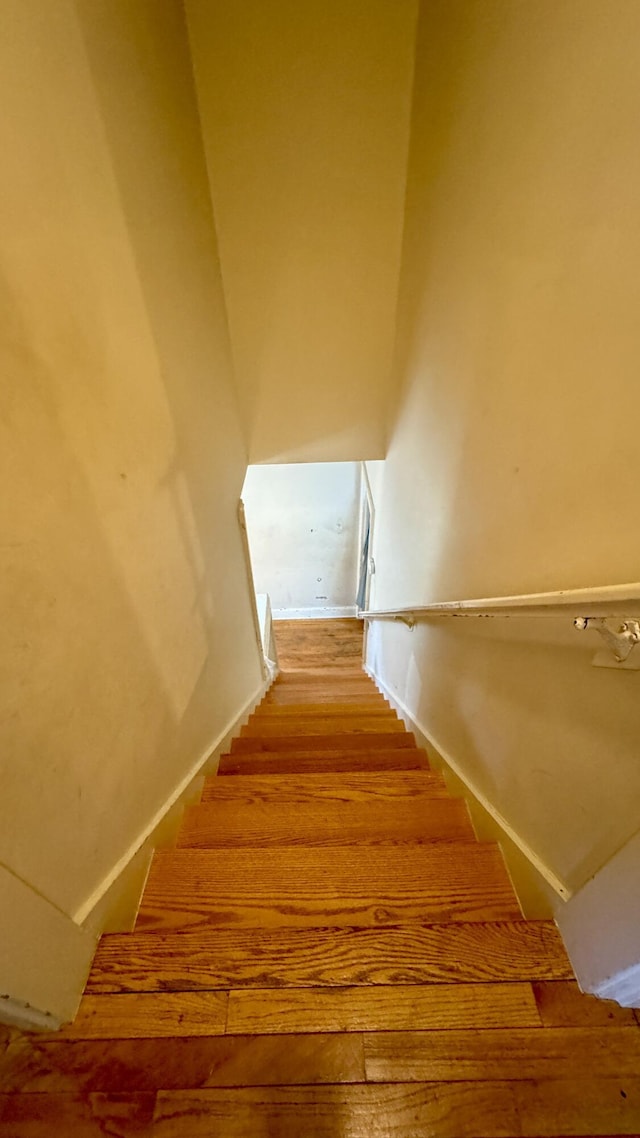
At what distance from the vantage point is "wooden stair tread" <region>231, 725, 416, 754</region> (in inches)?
79.9

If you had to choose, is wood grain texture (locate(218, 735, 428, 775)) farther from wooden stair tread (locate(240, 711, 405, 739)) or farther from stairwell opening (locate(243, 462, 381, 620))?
stairwell opening (locate(243, 462, 381, 620))

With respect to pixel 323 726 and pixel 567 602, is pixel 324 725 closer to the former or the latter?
pixel 323 726

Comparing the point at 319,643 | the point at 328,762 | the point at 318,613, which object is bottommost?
the point at 319,643

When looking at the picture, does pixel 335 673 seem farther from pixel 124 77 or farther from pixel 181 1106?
pixel 124 77

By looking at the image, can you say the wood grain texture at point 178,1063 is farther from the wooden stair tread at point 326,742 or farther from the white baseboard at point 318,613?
the white baseboard at point 318,613

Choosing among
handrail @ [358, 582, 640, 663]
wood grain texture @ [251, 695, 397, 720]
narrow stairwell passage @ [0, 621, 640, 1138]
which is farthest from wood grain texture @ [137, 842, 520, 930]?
wood grain texture @ [251, 695, 397, 720]

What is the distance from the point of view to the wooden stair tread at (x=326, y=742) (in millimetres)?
2029

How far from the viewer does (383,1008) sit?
78cm

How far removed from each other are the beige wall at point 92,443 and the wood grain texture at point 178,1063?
0.73ft

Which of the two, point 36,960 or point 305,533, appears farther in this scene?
point 305,533

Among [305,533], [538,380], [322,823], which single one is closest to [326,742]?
[322,823]

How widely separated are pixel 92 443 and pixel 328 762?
1.47 metres

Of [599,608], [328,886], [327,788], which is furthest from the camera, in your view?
[327,788]

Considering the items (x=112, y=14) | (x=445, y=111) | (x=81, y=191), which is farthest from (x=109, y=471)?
(x=445, y=111)
